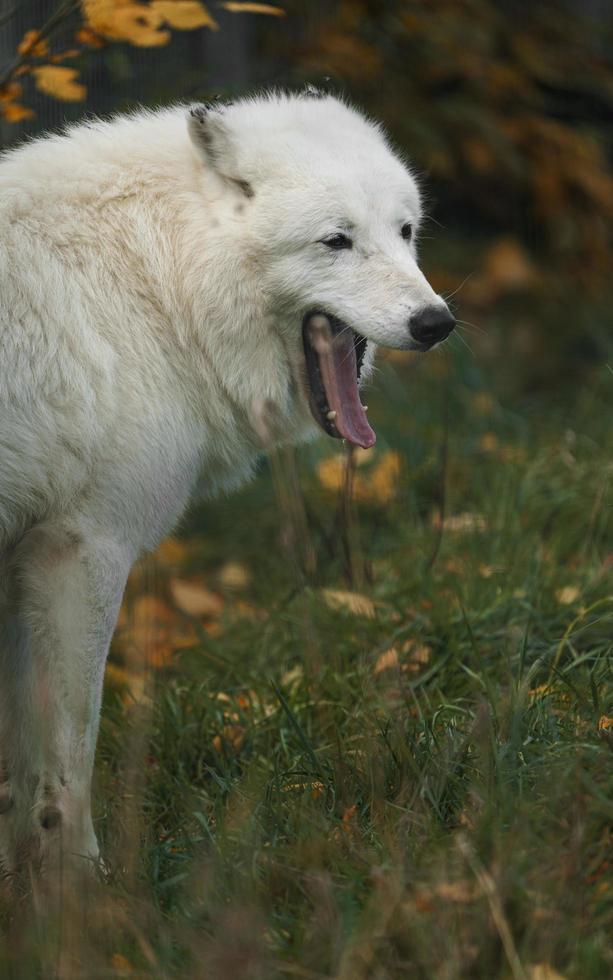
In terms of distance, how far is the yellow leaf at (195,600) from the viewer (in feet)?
16.3

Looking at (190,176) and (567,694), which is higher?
(190,176)

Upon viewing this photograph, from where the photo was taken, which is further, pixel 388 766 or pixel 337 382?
pixel 337 382

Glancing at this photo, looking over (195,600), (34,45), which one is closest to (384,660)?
(195,600)

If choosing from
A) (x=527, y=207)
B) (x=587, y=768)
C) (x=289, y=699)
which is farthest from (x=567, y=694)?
(x=527, y=207)

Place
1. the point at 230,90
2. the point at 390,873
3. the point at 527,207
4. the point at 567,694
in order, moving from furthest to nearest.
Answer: the point at 527,207 < the point at 230,90 < the point at 567,694 < the point at 390,873

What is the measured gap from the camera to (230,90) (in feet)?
15.6

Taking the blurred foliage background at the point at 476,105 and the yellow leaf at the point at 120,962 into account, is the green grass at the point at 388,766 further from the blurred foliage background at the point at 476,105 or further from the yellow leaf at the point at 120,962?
the blurred foliage background at the point at 476,105

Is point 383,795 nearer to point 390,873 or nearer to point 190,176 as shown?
point 390,873

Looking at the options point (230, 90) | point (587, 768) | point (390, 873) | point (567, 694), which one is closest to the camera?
point (390, 873)

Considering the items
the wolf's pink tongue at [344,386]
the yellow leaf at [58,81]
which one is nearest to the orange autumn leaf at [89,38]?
the yellow leaf at [58,81]

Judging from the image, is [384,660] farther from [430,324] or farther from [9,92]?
[9,92]

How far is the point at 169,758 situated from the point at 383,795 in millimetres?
957

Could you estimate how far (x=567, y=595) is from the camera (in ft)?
13.5

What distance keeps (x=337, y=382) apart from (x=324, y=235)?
1.41 feet
